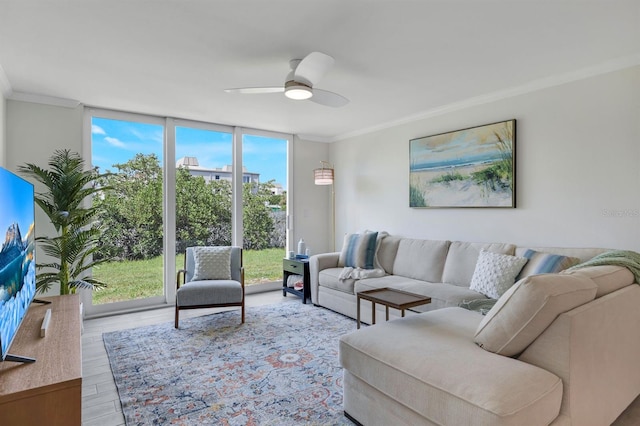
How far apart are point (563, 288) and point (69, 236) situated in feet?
13.0

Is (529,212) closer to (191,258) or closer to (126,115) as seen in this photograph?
(191,258)

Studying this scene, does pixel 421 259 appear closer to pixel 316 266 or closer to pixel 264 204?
pixel 316 266

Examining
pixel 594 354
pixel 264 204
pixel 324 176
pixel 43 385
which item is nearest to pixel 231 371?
pixel 43 385

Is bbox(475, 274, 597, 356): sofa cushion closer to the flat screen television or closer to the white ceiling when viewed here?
the white ceiling

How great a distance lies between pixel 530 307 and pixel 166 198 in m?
4.26

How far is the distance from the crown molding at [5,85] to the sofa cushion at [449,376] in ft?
12.1

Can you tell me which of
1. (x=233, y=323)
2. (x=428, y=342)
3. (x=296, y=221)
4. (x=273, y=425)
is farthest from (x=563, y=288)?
(x=296, y=221)

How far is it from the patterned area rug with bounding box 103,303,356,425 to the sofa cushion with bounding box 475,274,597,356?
1014 millimetres

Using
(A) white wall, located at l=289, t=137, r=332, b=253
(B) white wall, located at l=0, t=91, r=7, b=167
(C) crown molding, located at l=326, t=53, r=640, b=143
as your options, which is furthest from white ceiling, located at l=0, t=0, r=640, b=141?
(A) white wall, located at l=289, t=137, r=332, b=253

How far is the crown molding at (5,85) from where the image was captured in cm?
306

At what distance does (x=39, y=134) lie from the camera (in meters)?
3.72

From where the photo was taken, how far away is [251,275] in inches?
210

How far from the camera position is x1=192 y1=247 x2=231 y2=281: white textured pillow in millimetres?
3992

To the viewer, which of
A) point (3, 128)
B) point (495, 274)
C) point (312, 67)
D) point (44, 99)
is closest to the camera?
point (312, 67)
